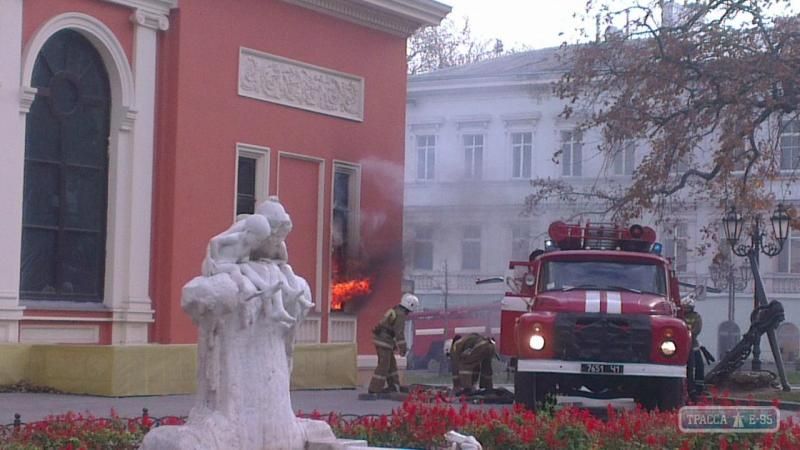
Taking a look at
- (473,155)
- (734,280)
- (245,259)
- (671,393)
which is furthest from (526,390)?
(734,280)

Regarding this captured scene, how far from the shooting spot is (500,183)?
3747cm

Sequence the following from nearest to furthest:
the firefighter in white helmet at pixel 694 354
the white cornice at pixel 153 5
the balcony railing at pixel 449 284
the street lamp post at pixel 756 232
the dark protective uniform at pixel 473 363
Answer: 1. the firefighter in white helmet at pixel 694 354
2. the white cornice at pixel 153 5
3. the dark protective uniform at pixel 473 363
4. the street lamp post at pixel 756 232
5. the balcony railing at pixel 449 284

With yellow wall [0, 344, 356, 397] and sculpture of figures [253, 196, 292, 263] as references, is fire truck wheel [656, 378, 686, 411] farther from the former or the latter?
sculpture of figures [253, 196, 292, 263]

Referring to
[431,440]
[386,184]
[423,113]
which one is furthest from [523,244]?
[431,440]

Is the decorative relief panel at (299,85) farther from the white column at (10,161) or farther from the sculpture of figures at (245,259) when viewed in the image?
the sculpture of figures at (245,259)

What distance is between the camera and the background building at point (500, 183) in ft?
120

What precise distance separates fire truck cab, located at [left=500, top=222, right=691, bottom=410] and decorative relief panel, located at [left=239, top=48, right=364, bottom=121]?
691cm

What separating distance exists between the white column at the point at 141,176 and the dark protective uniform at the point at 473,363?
16.4ft

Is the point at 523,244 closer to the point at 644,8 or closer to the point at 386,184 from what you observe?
the point at 386,184

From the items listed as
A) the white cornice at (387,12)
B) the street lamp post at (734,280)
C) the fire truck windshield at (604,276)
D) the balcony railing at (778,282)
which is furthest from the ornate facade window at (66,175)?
the balcony railing at (778,282)

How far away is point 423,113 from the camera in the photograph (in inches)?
1724

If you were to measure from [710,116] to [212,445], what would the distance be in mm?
18739

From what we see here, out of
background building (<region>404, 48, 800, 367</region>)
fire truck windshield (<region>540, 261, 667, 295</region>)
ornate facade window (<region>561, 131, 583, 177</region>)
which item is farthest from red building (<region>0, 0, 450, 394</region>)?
ornate facade window (<region>561, 131, 583, 177</region>)

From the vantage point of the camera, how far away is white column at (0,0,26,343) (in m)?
20.5
